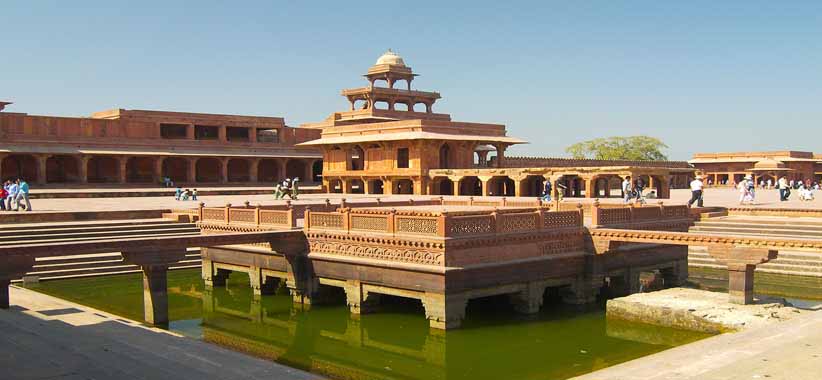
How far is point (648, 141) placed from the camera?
89625mm

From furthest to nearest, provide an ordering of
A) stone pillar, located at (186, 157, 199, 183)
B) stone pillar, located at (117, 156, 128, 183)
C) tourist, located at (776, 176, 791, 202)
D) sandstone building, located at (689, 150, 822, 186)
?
sandstone building, located at (689, 150, 822, 186) → stone pillar, located at (186, 157, 199, 183) → stone pillar, located at (117, 156, 128, 183) → tourist, located at (776, 176, 791, 202)

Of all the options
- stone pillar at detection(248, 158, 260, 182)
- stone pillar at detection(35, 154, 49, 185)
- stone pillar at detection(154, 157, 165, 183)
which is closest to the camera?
stone pillar at detection(35, 154, 49, 185)

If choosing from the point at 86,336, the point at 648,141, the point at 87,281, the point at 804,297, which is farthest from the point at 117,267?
the point at 648,141

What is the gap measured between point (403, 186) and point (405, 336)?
30.4 meters

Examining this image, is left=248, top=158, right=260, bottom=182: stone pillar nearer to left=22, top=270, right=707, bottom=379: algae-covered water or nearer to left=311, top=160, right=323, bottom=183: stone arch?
left=311, top=160, right=323, bottom=183: stone arch

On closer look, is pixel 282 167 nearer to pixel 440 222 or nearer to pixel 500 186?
pixel 500 186

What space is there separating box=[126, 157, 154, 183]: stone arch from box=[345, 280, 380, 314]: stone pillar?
35889mm

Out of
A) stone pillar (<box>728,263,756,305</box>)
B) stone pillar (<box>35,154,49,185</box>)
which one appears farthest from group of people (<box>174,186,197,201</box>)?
stone pillar (<box>728,263,756,305</box>)

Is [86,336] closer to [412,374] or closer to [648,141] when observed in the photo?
[412,374]

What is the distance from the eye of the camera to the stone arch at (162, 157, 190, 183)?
51.3 m

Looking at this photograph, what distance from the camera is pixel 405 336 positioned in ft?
50.9

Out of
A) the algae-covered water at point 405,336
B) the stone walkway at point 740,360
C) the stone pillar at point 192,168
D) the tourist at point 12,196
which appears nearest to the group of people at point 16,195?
the tourist at point 12,196

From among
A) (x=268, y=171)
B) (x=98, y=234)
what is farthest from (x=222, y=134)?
(x=98, y=234)

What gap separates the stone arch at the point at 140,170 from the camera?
1959 inches
